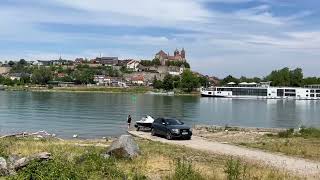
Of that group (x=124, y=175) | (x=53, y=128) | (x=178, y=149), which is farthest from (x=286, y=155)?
(x=53, y=128)

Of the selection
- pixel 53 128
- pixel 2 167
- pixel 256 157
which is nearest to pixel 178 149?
pixel 256 157

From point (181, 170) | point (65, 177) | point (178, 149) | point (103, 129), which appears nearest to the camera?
point (65, 177)

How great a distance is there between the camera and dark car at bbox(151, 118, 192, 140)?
1499 inches

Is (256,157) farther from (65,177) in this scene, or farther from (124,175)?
(65,177)

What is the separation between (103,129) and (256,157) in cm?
3236

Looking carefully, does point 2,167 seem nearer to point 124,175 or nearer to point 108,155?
point 124,175

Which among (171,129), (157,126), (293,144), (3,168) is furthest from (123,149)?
(157,126)

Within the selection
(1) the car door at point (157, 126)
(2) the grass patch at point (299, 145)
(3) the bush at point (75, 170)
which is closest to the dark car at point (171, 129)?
(1) the car door at point (157, 126)

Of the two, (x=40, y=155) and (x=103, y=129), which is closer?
(x=40, y=155)

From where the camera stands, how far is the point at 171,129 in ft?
125

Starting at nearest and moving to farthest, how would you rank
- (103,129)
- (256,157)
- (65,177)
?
(65,177) < (256,157) < (103,129)

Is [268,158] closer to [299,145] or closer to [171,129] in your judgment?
[299,145]

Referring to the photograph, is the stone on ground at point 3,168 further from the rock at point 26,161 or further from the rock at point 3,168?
the rock at point 26,161

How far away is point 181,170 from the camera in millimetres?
16938
